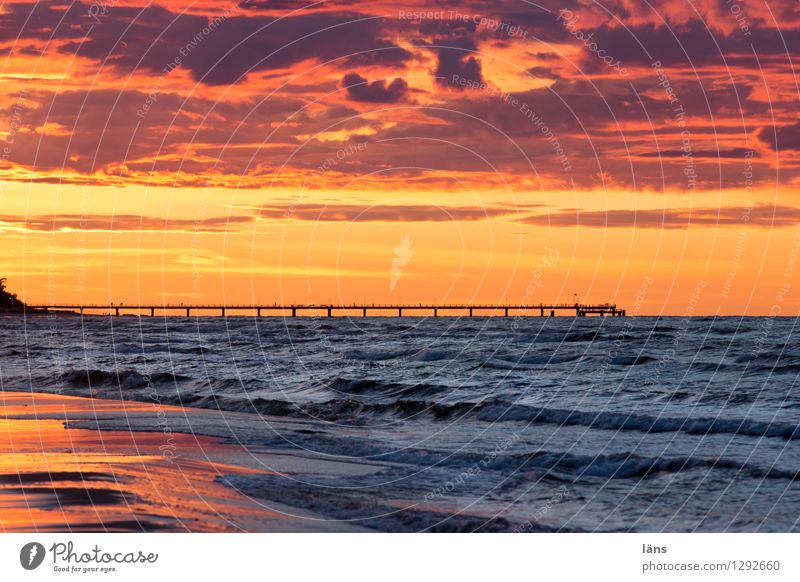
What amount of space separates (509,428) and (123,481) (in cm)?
1431

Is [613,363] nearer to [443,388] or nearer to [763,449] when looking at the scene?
[443,388]

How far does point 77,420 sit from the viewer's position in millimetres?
29031

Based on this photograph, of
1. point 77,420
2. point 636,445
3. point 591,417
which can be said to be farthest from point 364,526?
point 591,417

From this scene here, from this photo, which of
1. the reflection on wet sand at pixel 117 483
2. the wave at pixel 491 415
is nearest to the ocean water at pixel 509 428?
the wave at pixel 491 415

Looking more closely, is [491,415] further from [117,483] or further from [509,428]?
[117,483]

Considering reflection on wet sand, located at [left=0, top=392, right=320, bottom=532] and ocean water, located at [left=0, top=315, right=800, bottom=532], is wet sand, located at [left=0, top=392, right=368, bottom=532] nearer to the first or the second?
reflection on wet sand, located at [left=0, top=392, right=320, bottom=532]

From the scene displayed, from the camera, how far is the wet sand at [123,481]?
16172mm

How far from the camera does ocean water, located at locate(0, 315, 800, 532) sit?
741 inches

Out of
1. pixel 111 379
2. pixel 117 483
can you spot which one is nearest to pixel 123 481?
pixel 117 483

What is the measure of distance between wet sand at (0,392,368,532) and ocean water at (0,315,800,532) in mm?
1066

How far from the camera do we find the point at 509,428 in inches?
1211

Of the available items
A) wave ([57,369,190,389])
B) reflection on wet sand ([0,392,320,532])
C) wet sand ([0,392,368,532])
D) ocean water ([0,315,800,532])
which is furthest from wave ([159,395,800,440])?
reflection on wet sand ([0,392,320,532])

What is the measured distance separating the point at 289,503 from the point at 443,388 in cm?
2538

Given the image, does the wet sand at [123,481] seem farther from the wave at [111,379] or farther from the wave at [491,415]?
the wave at [111,379]
